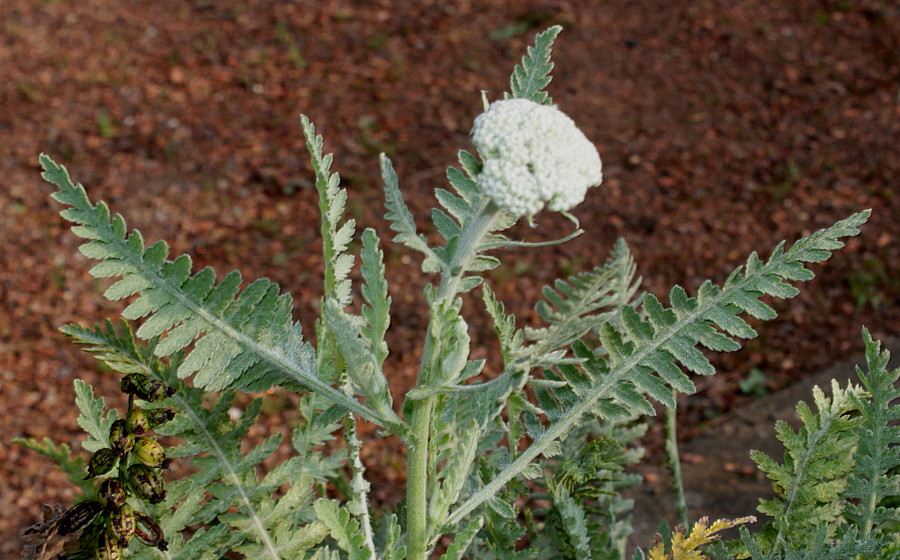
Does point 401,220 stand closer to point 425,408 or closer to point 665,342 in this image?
point 425,408

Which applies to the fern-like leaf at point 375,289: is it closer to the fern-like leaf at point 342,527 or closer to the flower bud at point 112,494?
the fern-like leaf at point 342,527

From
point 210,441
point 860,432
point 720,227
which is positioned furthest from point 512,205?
point 720,227

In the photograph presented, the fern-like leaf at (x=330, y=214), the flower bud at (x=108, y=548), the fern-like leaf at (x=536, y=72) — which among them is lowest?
the flower bud at (x=108, y=548)

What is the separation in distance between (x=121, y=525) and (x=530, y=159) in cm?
86

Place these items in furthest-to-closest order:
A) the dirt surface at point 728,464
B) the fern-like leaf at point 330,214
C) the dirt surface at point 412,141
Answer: the dirt surface at point 412,141, the dirt surface at point 728,464, the fern-like leaf at point 330,214

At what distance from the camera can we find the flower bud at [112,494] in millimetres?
1344

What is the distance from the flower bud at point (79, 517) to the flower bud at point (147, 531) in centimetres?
7

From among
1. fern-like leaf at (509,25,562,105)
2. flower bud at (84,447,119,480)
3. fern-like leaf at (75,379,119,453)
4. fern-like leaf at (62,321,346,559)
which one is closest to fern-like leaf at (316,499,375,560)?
fern-like leaf at (62,321,346,559)

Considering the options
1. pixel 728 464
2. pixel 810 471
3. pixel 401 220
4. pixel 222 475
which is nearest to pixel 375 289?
pixel 401 220

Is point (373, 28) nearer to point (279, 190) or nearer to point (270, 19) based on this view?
point (270, 19)

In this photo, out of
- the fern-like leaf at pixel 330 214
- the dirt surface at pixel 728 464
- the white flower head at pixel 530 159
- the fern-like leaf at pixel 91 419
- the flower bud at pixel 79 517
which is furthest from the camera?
the dirt surface at pixel 728 464

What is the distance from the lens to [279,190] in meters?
4.52

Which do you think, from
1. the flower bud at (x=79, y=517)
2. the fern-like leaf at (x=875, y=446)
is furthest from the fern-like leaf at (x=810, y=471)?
the flower bud at (x=79, y=517)

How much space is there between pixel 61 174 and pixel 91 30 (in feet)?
15.5
